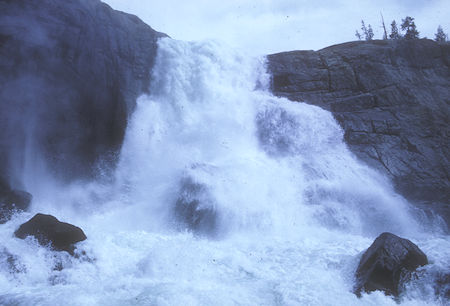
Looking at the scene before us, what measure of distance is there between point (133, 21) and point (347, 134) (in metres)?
12.7

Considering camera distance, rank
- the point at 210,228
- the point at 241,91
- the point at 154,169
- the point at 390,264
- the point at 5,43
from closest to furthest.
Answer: the point at 390,264 → the point at 210,228 → the point at 5,43 → the point at 154,169 → the point at 241,91

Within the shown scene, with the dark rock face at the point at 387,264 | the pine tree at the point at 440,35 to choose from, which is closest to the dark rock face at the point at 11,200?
the dark rock face at the point at 387,264

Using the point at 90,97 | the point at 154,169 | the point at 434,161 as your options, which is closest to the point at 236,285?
the point at 154,169

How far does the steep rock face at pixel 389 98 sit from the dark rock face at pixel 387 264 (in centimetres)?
834

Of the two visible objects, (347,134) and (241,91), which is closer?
(347,134)

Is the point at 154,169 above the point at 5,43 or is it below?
below

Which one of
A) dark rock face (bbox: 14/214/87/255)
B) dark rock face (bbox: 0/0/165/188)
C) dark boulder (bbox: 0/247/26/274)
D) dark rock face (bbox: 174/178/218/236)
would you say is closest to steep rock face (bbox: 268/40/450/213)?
dark rock face (bbox: 174/178/218/236)

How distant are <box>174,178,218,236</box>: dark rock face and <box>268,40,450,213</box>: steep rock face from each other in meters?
8.26

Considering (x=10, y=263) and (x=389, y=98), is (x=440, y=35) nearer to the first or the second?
(x=389, y=98)

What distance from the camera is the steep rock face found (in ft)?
54.8

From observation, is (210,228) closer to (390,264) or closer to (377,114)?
(390,264)

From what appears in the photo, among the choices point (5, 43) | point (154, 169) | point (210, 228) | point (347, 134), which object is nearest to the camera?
point (210, 228)

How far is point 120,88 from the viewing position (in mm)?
16469

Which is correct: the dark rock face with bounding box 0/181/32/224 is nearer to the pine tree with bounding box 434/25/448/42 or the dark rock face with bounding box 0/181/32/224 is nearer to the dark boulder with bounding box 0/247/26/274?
the dark boulder with bounding box 0/247/26/274
